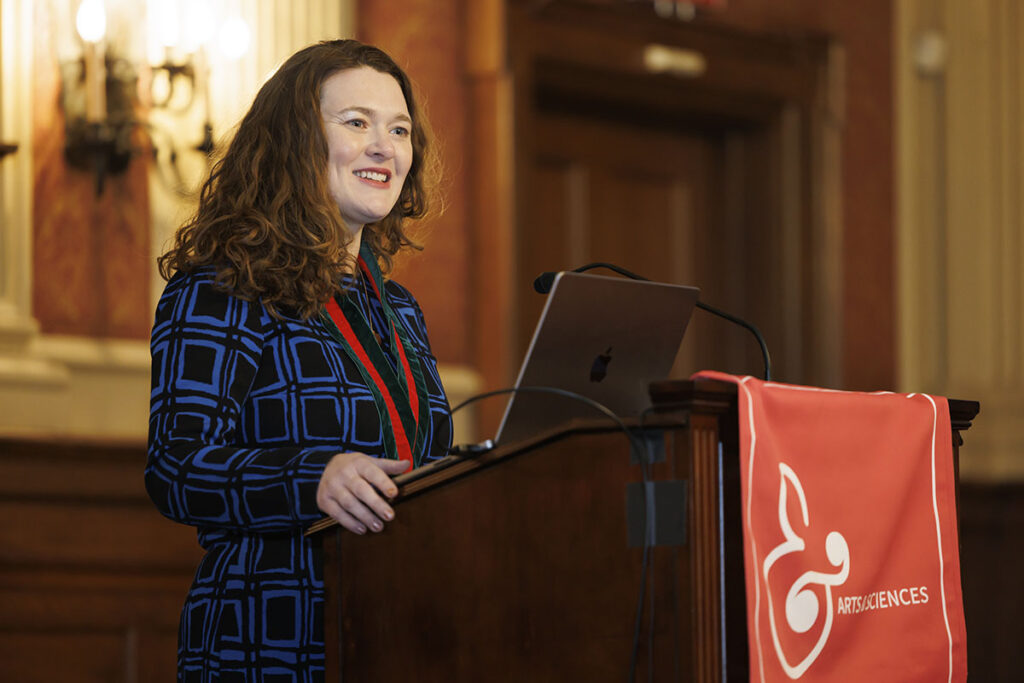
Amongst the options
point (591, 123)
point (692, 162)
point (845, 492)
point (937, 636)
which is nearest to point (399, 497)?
point (845, 492)

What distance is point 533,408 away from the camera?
5.37 ft

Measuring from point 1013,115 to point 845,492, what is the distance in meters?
4.41

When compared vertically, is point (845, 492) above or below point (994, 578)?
above

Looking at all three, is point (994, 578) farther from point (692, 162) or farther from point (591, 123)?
point (591, 123)

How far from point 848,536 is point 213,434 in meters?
0.76

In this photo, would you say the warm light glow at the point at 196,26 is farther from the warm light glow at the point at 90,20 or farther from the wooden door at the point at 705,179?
the wooden door at the point at 705,179

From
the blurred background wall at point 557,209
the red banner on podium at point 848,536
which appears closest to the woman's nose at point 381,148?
the red banner on podium at point 848,536

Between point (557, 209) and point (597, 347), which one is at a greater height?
point (557, 209)

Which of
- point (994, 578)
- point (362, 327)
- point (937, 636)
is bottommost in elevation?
point (994, 578)

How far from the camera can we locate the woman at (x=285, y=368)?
1.62m

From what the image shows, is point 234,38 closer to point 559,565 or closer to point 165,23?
point 165,23

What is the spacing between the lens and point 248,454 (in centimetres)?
164

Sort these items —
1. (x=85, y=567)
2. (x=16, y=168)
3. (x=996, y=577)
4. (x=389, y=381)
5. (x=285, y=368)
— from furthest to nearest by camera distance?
(x=996, y=577), (x=16, y=168), (x=85, y=567), (x=389, y=381), (x=285, y=368)

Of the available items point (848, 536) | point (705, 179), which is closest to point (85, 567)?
point (848, 536)
